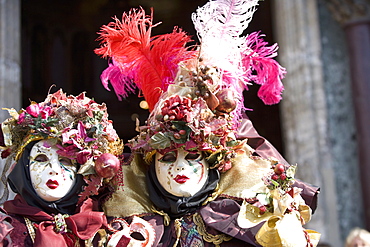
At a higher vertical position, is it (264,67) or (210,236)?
(264,67)

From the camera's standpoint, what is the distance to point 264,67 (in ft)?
8.27

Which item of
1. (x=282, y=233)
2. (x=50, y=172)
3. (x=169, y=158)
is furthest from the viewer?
(x=169, y=158)

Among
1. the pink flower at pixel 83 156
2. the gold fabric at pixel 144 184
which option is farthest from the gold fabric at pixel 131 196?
the pink flower at pixel 83 156

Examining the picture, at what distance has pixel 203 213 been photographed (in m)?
2.26

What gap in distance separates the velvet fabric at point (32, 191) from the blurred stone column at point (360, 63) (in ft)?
11.7

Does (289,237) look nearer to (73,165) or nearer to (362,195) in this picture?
(73,165)

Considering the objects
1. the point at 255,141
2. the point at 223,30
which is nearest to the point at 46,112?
the point at 223,30

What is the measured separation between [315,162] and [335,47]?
47.4 inches

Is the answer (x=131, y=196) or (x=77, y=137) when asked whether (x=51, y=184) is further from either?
(x=131, y=196)

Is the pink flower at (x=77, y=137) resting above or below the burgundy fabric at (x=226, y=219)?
above

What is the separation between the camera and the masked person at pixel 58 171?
2.14 m

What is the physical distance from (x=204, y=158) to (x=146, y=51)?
0.52 meters

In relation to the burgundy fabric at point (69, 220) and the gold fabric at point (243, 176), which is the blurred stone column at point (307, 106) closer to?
the gold fabric at point (243, 176)

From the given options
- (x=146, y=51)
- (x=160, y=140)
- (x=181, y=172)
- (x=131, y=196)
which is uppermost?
(x=146, y=51)
